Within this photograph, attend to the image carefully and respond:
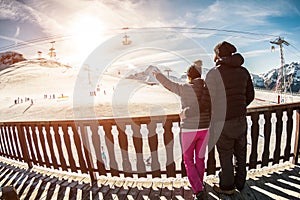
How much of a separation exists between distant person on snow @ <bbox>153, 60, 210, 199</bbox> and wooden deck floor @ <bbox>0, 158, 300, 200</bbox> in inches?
23.0

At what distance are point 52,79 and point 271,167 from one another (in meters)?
68.3

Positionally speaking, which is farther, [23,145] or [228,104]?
[23,145]

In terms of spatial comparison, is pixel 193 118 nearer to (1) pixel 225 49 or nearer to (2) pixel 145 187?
(1) pixel 225 49

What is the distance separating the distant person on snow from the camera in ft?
8.28

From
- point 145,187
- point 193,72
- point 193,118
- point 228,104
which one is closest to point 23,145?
point 145,187

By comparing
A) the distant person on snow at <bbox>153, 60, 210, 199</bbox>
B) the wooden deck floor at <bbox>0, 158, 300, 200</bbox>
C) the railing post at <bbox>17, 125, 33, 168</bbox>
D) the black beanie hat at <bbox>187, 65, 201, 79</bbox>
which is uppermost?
the black beanie hat at <bbox>187, 65, 201, 79</bbox>

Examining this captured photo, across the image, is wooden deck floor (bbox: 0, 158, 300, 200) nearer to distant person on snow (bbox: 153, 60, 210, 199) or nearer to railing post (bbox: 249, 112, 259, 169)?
railing post (bbox: 249, 112, 259, 169)

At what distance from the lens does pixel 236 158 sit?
A: 2.92m

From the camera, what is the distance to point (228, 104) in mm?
2598

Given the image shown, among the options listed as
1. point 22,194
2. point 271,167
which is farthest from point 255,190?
point 22,194

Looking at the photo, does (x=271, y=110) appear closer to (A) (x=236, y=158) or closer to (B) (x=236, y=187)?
(A) (x=236, y=158)

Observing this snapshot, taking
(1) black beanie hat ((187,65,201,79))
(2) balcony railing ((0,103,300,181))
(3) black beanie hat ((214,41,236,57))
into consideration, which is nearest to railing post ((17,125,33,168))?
(2) balcony railing ((0,103,300,181))

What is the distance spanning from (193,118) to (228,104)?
0.47 meters

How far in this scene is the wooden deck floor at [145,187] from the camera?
3.04 meters
